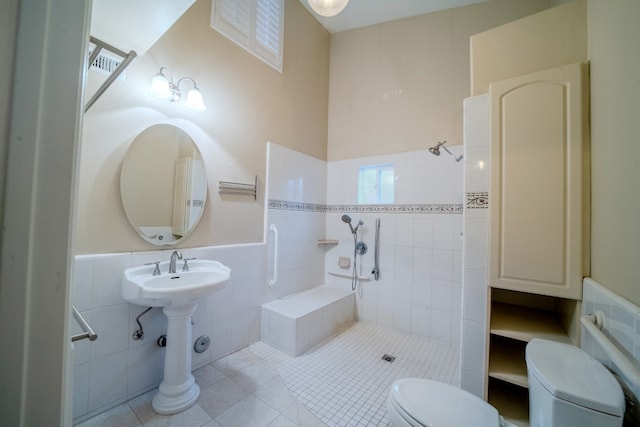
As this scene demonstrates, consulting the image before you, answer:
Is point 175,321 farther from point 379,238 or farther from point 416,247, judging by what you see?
point 416,247

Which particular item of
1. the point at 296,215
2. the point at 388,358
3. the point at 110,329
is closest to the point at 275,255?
the point at 296,215

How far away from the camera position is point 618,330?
2.75 ft

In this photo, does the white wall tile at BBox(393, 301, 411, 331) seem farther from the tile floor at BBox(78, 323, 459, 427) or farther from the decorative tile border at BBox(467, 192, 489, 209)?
the decorative tile border at BBox(467, 192, 489, 209)

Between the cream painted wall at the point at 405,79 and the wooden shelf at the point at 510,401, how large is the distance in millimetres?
2006

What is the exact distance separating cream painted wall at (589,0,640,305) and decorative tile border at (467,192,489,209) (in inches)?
16.7

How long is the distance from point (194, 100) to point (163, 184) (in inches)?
25.9

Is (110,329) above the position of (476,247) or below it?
below

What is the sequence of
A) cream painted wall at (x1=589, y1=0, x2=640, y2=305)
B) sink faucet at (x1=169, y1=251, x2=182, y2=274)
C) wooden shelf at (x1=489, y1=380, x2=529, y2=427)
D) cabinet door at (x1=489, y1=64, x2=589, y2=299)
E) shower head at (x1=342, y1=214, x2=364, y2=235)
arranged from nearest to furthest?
cream painted wall at (x1=589, y1=0, x2=640, y2=305) < cabinet door at (x1=489, y1=64, x2=589, y2=299) < wooden shelf at (x1=489, y1=380, x2=529, y2=427) < sink faucet at (x1=169, y1=251, x2=182, y2=274) < shower head at (x1=342, y1=214, x2=364, y2=235)

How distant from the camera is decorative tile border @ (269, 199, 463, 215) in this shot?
2.35 metres

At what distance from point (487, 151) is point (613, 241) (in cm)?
70

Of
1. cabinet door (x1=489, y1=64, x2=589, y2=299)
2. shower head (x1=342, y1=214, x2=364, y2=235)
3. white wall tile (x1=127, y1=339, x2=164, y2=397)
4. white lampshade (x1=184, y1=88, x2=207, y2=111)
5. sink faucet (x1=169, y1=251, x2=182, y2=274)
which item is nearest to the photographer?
cabinet door (x1=489, y1=64, x2=589, y2=299)

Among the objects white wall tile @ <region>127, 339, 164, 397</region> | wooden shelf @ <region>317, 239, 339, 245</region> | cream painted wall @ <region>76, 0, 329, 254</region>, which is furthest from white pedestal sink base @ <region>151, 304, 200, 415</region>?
wooden shelf @ <region>317, 239, 339, 245</region>

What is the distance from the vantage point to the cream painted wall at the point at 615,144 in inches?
32.3

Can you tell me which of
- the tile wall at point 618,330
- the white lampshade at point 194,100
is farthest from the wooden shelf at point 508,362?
the white lampshade at point 194,100
